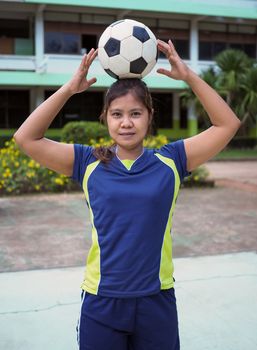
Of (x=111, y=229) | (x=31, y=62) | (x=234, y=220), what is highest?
(x=31, y=62)

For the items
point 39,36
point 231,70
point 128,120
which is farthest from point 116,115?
point 39,36

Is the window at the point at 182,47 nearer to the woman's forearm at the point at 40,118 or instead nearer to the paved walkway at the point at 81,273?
the paved walkway at the point at 81,273

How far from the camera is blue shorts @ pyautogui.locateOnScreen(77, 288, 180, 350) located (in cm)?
186

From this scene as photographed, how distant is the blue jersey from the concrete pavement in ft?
→ 4.35

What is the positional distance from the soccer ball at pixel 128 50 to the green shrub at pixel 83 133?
825 centimetres

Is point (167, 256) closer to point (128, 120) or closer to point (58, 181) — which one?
point (128, 120)

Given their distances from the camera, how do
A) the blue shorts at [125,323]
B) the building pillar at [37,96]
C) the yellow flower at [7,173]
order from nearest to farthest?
the blue shorts at [125,323] → the yellow flower at [7,173] → the building pillar at [37,96]

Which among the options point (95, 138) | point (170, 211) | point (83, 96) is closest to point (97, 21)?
point (83, 96)

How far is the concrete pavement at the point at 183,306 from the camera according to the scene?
3.12 meters

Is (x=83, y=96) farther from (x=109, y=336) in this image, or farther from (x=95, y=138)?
(x=109, y=336)

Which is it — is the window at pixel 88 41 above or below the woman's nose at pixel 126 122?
above

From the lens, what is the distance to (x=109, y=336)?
1871 millimetres

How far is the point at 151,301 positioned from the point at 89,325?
0.25 m

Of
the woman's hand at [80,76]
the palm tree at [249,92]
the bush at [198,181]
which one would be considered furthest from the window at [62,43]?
the woman's hand at [80,76]
